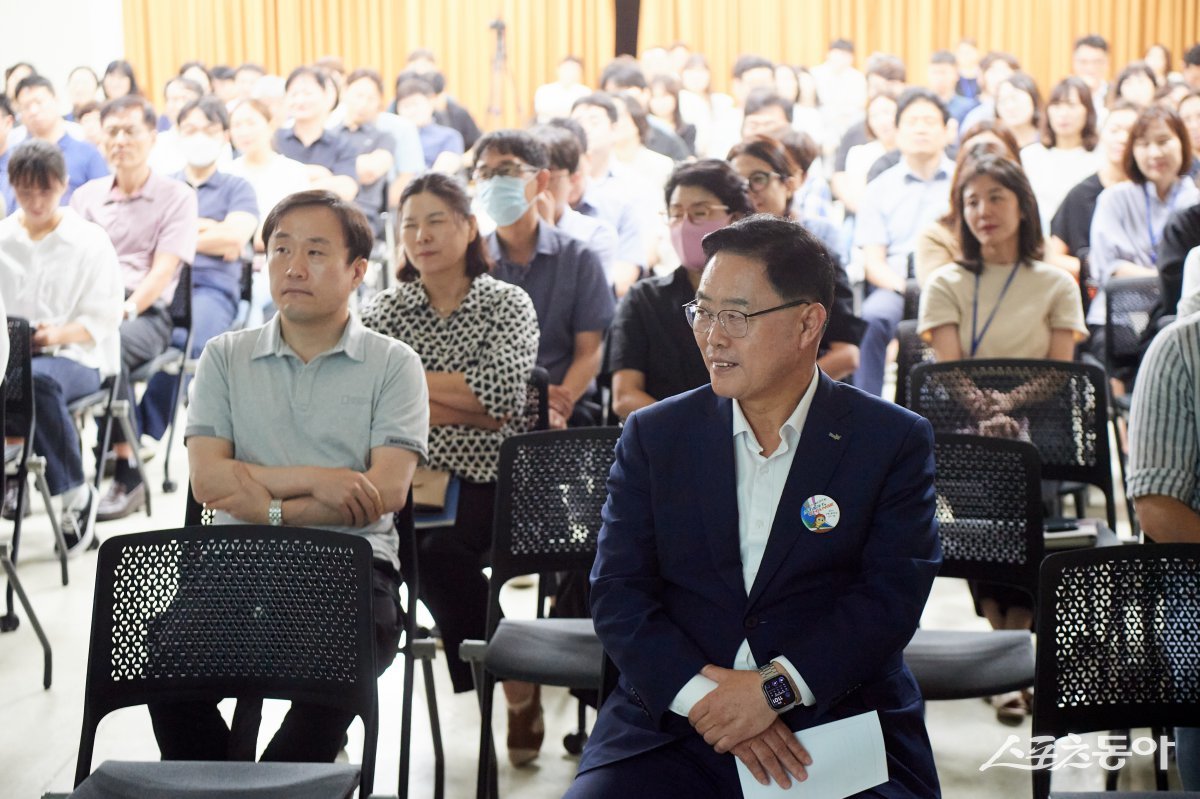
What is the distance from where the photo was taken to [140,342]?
5.16 metres

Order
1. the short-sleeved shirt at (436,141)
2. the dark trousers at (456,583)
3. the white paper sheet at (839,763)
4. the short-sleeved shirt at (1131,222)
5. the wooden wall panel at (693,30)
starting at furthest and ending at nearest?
the wooden wall panel at (693,30)
the short-sleeved shirt at (436,141)
the short-sleeved shirt at (1131,222)
the dark trousers at (456,583)
the white paper sheet at (839,763)

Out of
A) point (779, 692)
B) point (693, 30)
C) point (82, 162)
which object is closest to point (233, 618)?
point (779, 692)

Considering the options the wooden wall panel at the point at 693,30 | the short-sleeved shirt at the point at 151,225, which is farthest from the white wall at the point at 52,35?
the short-sleeved shirt at the point at 151,225

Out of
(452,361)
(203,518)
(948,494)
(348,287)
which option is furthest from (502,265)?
(948,494)

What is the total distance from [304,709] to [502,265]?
6.21 ft

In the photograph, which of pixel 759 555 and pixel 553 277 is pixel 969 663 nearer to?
pixel 759 555

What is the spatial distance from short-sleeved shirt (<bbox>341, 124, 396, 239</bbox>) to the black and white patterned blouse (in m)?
4.53

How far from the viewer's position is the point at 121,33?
1347 centimetres

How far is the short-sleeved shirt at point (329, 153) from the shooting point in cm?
797

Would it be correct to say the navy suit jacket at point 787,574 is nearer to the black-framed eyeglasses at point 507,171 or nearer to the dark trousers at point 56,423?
the black-framed eyeglasses at point 507,171

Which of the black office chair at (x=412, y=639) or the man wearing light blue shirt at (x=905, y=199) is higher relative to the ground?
the man wearing light blue shirt at (x=905, y=199)

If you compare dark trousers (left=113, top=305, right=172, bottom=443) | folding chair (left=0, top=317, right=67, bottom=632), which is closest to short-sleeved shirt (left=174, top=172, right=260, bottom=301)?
dark trousers (left=113, top=305, right=172, bottom=443)

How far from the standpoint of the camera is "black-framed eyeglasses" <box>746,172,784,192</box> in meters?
3.98

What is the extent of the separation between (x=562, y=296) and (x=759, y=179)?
67 centimetres
